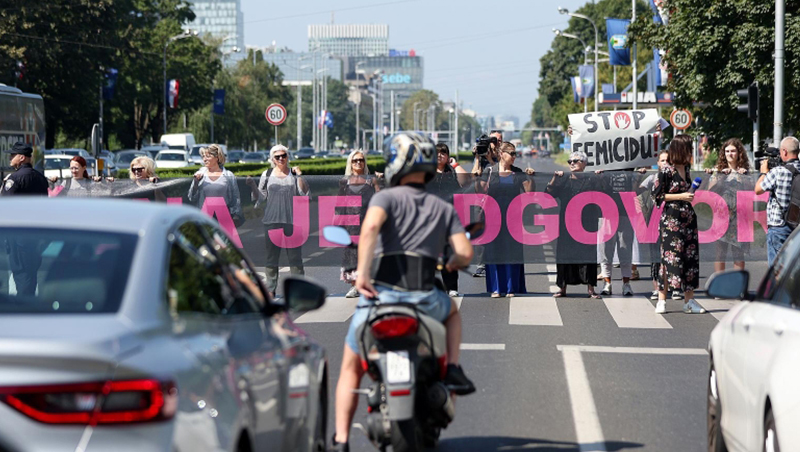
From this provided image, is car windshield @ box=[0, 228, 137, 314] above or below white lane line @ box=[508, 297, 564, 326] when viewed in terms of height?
above

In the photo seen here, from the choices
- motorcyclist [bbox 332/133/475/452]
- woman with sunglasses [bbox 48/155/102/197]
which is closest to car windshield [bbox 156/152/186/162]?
woman with sunglasses [bbox 48/155/102/197]

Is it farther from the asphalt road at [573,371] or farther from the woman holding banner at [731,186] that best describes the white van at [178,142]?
the woman holding banner at [731,186]

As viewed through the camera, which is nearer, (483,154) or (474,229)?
(474,229)

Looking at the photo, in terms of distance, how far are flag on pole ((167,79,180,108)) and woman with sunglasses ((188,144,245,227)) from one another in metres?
63.0

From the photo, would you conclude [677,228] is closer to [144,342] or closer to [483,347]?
[483,347]

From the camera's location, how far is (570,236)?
1611 centimetres

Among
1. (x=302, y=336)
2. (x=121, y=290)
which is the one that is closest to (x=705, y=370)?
(x=302, y=336)

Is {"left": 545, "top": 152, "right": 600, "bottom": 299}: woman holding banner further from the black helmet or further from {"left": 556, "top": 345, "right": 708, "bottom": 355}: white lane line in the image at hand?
the black helmet

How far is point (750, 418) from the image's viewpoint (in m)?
5.39

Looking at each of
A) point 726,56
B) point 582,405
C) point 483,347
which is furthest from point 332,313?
point 726,56

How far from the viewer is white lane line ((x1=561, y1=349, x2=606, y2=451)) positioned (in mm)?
7191

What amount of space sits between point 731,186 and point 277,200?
580 cm

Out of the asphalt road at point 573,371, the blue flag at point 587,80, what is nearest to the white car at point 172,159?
the blue flag at point 587,80

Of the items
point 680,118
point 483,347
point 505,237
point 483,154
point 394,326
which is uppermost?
point 680,118
